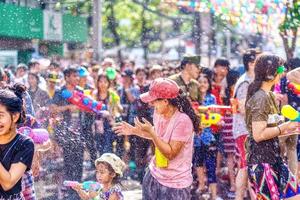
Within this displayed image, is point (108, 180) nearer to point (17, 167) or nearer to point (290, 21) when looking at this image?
point (17, 167)

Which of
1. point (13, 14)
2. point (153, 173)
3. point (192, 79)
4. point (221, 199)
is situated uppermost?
point (13, 14)

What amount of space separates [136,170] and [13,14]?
910 cm

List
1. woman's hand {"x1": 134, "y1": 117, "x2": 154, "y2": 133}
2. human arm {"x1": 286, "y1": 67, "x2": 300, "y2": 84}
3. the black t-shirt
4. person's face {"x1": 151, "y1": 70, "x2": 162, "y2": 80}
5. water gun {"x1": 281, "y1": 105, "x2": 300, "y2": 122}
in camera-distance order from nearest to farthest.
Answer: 1. the black t-shirt
2. woman's hand {"x1": 134, "y1": 117, "x2": 154, "y2": 133}
3. water gun {"x1": 281, "y1": 105, "x2": 300, "y2": 122}
4. human arm {"x1": 286, "y1": 67, "x2": 300, "y2": 84}
5. person's face {"x1": 151, "y1": 70, "x2": 162, "y2": 80}

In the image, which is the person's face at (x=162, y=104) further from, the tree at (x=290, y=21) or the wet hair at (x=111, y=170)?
the tree at (x=290, y=21)

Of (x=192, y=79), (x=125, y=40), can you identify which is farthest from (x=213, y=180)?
(x=125, y=40)

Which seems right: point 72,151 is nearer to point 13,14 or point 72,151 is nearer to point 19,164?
point 19,164

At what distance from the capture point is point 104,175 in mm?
6168

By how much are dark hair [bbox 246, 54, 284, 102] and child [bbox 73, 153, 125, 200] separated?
1234mm

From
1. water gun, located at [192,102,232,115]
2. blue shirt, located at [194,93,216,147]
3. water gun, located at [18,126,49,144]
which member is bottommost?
blue shirt, located at [194,93,216,147]

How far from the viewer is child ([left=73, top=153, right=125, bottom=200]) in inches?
241

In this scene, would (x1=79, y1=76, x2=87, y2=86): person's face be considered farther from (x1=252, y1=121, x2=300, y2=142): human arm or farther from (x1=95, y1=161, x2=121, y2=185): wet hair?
(x1=252, y1=121, x2=300, y2=142): human arm

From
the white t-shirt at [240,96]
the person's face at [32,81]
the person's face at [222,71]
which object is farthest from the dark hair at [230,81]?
the person's face at [32,81]

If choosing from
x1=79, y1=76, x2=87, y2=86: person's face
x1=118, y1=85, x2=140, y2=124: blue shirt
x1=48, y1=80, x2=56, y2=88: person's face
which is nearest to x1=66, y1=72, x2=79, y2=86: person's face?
x1=48, y1=80, x2=56, y2=88: person's face

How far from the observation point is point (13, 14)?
19250 mm
